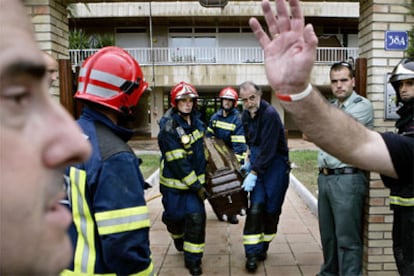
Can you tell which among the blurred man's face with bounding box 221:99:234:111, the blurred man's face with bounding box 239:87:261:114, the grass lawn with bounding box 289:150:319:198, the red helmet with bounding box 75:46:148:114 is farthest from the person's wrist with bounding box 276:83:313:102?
the grass lawn with bounding box 289:150:319:198

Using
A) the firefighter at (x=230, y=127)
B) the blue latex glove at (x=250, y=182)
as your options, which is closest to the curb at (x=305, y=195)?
the firefighter at (x=230, y=127)

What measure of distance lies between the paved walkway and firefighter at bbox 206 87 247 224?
1246 millimetres

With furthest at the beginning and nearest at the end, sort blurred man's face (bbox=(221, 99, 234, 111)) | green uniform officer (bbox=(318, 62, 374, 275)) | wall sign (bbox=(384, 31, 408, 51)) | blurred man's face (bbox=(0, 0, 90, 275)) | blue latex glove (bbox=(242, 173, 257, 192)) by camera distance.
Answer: blurred man's face (bbox=(221, 99, 234, 111)) < blue latex glove (bbox=(242, 173, 257, 192)) < wall sign (bbox=(384, 31, 408, 51)) < green uniform officer (bbox=(318, 62, 374, 275)) < blurred man's face (bbox=(0, 0, 90, 275))

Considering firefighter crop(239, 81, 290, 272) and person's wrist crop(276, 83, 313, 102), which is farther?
firefighter crop(239, 81, 290, 272)

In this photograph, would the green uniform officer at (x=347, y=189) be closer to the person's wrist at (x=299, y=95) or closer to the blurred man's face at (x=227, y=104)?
the person's wrist at (x=299, y=95)

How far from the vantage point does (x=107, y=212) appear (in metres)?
1.70

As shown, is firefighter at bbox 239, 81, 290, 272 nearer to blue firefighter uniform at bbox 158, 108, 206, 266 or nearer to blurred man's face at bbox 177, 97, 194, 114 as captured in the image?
blue firefighter uniform at bbox 158, 108, 206, 266

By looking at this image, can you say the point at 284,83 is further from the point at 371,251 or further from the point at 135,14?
the point at 135,14

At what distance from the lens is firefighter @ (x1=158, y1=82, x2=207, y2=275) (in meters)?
3.97

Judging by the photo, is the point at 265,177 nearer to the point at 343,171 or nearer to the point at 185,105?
the point at 343,171

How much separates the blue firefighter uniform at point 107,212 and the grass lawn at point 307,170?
5.59m

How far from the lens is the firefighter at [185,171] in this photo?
3967 millimetres

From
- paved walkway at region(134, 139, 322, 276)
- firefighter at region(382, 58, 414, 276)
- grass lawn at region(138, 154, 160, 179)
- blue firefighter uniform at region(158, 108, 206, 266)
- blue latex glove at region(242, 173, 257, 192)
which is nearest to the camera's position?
firefighter at region(382, 58, 414, 276)

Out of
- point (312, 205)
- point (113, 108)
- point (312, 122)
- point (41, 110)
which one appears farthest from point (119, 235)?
point (312, 205)
